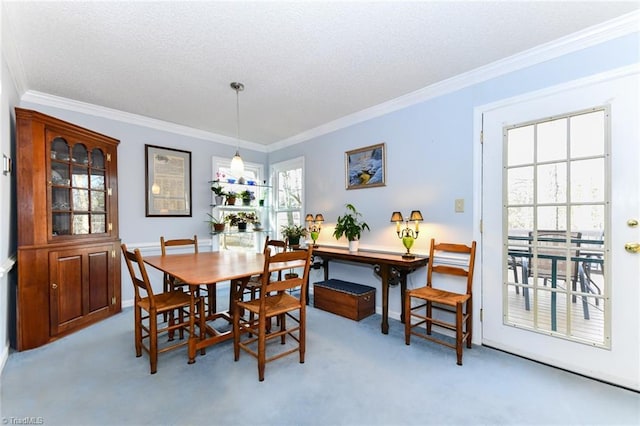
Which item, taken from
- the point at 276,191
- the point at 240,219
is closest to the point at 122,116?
the point at 240,219

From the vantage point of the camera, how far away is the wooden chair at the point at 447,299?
2.28 meters

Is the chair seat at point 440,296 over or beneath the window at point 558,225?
beneath

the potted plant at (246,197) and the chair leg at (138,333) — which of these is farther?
the potted plant at (246,197)

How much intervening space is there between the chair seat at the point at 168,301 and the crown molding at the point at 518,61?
2765mm

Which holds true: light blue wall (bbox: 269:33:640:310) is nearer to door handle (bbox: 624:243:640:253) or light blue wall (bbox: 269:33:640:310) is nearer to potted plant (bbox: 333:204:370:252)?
potted plant (bbox: 333:204:370:252)

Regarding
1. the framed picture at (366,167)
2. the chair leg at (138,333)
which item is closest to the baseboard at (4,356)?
the chair leg at (138,333)

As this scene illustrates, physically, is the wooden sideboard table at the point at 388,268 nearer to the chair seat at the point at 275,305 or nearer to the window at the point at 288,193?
the chair seat at the point at 275,305

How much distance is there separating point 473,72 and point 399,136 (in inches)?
35.2

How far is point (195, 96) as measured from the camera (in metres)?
3.00

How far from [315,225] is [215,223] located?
1530 millimetres

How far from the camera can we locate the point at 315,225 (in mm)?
4016

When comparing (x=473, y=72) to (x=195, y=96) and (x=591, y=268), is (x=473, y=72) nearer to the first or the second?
(x=591, y=268)

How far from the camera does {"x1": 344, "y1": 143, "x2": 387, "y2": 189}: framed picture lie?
10.8 ft

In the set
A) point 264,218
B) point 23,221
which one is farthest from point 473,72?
point 23,221
